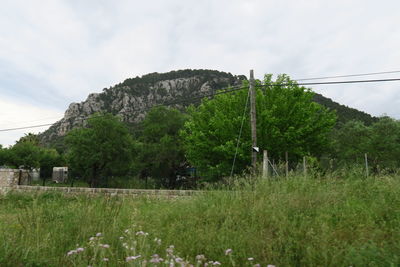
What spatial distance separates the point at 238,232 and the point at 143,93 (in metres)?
85.6

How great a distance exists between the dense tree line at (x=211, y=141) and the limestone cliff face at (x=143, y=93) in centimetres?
4429

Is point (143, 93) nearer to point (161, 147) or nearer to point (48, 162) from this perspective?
point (48, 162)

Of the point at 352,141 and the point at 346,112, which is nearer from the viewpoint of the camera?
the point at 352,141

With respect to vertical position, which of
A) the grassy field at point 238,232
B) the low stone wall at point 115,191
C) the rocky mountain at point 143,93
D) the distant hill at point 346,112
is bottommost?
the low stone wall at point 115,191

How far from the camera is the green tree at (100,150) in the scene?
27.1m

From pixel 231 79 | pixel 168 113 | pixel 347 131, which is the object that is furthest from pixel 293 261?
pixel 231 79

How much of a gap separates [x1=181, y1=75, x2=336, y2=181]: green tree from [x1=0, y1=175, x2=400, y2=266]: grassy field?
9.58m

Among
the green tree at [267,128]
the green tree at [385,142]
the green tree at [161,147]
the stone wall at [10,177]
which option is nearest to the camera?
the stone wall at [10,177]

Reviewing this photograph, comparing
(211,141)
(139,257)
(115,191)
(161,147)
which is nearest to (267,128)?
(211,141)

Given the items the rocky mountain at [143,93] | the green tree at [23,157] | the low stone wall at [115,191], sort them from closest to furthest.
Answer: the low stone wall at [115,191] → the green tree at [23,157] → the rocky mountain at [143,93]

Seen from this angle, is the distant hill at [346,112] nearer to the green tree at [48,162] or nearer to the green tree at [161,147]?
the green tree at [161,147]

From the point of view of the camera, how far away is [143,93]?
85.5 metres

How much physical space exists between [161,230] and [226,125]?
12.2 metres

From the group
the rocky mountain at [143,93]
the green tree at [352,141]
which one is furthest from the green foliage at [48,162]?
the green tree at [352,141]
